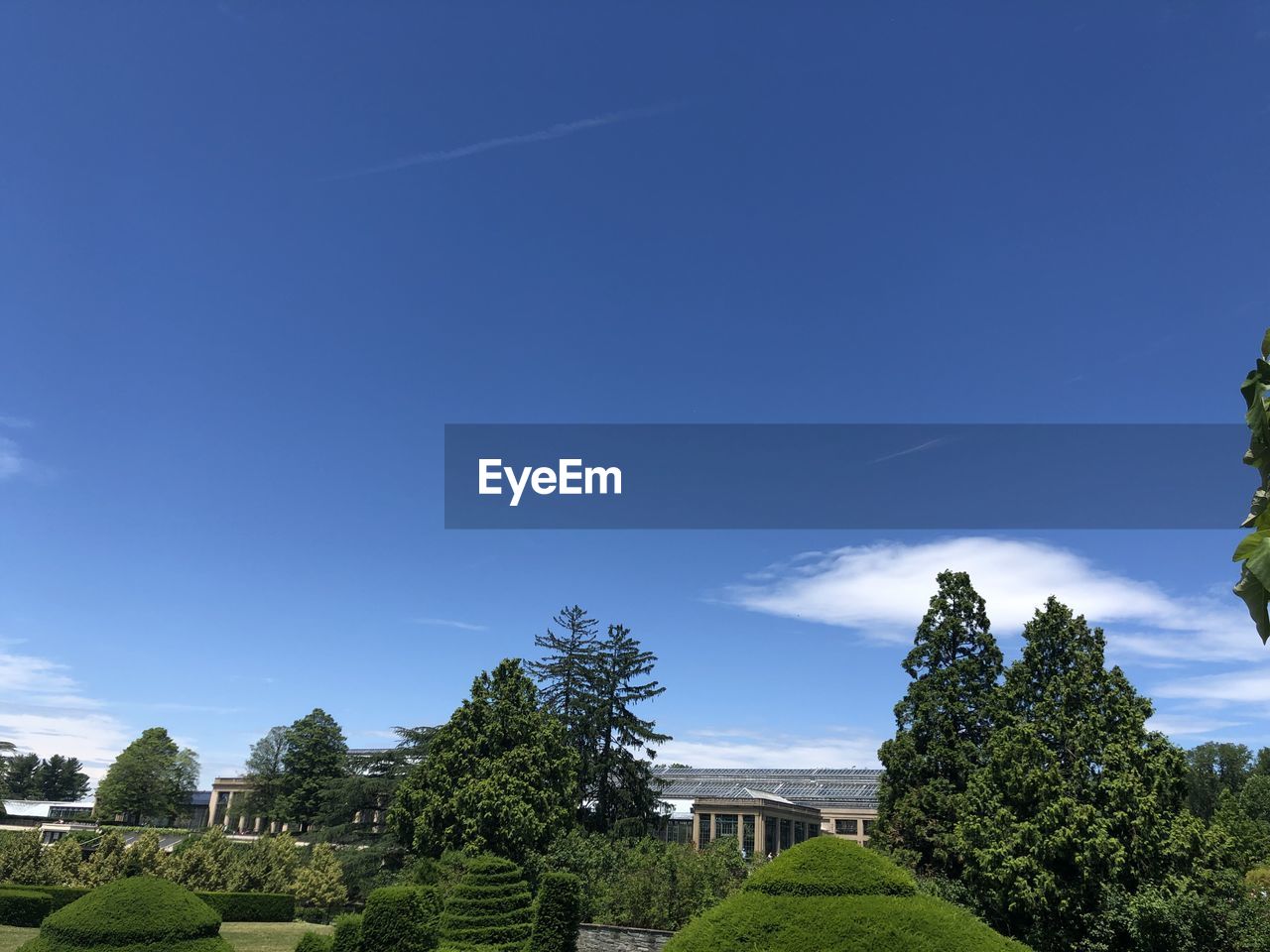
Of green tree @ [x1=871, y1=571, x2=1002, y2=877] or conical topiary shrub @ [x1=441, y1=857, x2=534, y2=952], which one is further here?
green tree @ [x1=871, y1=571, x2=1002, y2=877]

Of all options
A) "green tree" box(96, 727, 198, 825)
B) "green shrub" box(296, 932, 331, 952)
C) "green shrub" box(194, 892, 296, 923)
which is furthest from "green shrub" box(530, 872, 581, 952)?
"green tree" box(96, 727, 198, 825)

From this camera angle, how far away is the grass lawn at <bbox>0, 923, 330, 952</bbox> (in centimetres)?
3066

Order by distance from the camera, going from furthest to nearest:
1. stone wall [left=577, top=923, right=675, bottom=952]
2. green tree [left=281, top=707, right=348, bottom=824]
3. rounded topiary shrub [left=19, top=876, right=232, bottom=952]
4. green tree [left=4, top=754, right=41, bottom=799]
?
1. green tree [left=4, top=754, right=41, bottom=799]
2. green tree [left=281, top=707, right=348, bottom=824]
3. stone wall [left=577, top=923, right=675, bottom=952]
4. rounded topiary shrub [left=19, top=876, right=232, bottom=952]

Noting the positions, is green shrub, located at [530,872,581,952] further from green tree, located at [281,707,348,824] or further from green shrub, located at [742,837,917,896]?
green tree, located at [281,707,348,824]

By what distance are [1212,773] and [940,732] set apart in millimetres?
69270

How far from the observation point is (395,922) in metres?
24.6

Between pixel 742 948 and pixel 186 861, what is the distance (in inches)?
1618

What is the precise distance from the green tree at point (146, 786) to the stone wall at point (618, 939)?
75.3 m

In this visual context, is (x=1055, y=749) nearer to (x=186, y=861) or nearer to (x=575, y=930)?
(x=575, y=930)

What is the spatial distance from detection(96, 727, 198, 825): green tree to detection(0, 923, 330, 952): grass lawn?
5819cm

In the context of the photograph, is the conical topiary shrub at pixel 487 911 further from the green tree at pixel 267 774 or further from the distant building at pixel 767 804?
the green tree at pixel 267 774

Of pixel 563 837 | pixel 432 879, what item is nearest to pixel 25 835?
pixel 432 879

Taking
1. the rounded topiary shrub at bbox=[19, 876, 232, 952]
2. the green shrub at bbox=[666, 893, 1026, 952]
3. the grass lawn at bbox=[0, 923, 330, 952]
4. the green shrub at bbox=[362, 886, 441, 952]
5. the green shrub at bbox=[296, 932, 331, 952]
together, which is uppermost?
the green shrub at bbox=[666, 893, 1026, 952]

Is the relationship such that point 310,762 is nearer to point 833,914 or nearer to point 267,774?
point 267,774
